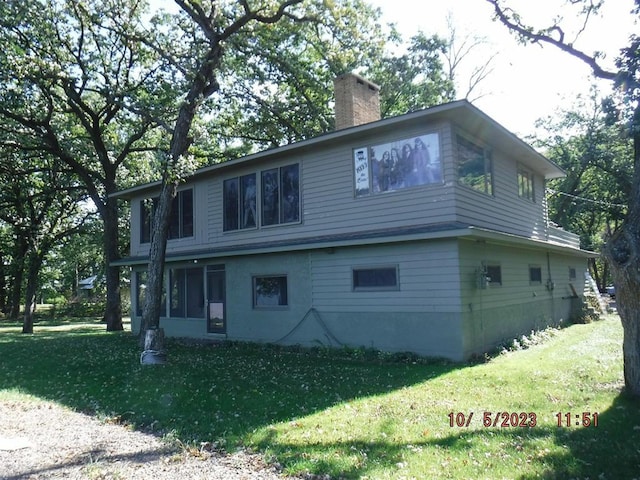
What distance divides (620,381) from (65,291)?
51.2 meters

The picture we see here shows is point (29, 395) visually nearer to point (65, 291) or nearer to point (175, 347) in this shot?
point (175, 347)

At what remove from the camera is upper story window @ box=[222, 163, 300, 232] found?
13.5 m

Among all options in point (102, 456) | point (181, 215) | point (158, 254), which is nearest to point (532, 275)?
point (158, 254)

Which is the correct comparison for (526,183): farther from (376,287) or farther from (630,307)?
(630,307)

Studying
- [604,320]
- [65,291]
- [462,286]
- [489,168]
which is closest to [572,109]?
[604,320]

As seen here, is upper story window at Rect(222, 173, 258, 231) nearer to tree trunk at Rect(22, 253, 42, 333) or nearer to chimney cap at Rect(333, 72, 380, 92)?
chimney cap at Rect(333, 72, 380, 92)

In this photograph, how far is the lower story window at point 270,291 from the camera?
44.1ft

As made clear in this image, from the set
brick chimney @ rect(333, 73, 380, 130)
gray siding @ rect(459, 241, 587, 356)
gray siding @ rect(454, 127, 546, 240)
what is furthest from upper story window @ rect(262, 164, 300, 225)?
gray siding @ rect(459, 241, 587, 356)

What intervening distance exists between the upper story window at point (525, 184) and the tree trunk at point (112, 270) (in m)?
15.8

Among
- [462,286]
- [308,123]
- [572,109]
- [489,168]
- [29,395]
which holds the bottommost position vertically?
[29,395]

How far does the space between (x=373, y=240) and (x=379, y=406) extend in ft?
15.7

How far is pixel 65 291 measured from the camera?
49062 mm

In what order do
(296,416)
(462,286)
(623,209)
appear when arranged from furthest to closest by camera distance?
(623,209)
(462,286)
(296,416)

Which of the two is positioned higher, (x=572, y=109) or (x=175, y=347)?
(x=572, y=109)
